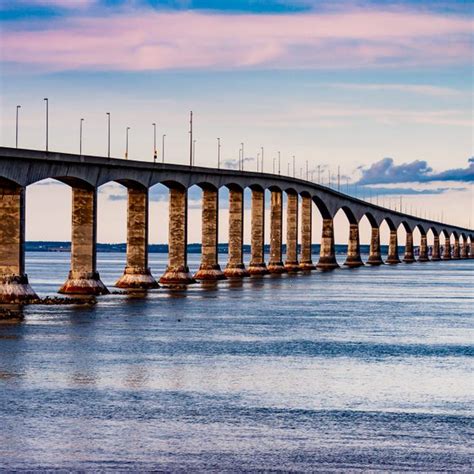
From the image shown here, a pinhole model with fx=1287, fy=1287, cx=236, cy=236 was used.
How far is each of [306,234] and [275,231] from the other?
23162 mm

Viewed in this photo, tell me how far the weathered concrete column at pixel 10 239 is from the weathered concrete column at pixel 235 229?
5895 centimetres

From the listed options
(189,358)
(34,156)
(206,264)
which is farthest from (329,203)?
(189,358)

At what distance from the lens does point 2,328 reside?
194 ft

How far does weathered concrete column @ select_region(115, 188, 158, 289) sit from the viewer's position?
10219 cm

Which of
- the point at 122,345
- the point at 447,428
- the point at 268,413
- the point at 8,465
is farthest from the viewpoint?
the point at 122,345

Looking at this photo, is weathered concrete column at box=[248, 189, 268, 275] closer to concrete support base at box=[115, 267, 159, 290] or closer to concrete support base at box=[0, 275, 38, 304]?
concrete support base at box=[115, 267, 159, 290]

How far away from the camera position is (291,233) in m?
164

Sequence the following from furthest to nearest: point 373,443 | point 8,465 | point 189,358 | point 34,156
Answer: point 34,156
point 189,358
point 373,443
point 8,465

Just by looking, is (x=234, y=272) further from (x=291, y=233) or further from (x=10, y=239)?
(x=10, y=239)

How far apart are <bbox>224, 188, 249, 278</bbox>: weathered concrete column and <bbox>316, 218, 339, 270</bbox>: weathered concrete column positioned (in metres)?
55.6

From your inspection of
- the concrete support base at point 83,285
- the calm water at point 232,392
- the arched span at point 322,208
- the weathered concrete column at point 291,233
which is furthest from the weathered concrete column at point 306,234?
the calm water at point 232,392

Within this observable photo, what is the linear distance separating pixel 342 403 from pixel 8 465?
11.6 m

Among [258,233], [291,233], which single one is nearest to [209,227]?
[258,233]

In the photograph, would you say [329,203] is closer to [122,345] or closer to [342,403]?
[122,345]
